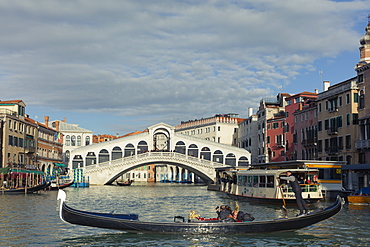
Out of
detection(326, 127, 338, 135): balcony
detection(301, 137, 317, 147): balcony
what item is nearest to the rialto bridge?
detection(301, 137, 317, 147): balcony

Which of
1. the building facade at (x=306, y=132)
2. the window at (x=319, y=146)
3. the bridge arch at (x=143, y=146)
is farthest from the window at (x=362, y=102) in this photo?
Answer: the bridge arch at (x=143, y=146)

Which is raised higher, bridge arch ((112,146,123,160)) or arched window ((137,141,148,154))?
arched window ((137,141,148,154))

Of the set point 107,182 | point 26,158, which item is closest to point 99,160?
point 107,182

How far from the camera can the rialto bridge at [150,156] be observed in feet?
158

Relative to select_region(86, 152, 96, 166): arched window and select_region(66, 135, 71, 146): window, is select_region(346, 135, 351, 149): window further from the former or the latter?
select_region(66, 135, 71, 146): window

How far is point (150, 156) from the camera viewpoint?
48.0 m

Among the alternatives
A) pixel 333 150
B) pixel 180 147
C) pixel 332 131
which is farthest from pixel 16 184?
pixel 332 131

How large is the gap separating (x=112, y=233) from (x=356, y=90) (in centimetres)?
2271

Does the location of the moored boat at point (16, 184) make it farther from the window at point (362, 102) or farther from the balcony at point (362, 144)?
the window at point (362, 102)

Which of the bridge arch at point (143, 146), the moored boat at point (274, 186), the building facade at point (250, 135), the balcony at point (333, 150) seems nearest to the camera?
the moored boat at point (274, 186)

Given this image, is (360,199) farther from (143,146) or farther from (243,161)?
(143,146)

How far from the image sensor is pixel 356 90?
104 ft

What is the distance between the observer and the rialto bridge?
1891 inches

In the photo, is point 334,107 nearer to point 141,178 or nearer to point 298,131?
point 298,131
